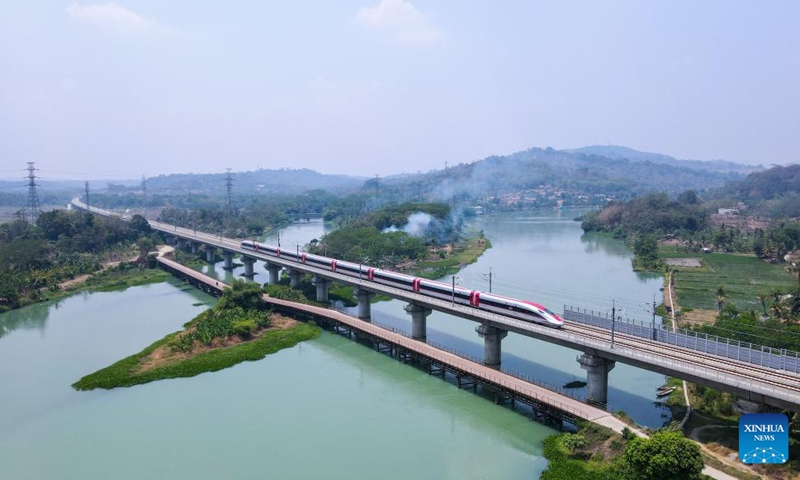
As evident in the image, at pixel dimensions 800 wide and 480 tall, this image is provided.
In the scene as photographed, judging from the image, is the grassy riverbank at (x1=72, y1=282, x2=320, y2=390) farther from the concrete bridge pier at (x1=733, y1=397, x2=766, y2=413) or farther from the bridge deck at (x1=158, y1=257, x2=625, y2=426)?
the concrete bridge pier at (x1=733, y1=397, x2=766, y2=413)

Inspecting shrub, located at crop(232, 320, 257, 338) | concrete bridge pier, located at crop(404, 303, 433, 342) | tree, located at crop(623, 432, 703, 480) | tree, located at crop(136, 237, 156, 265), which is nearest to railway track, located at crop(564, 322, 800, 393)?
tree, located at crop(623, 432, 703, 480)

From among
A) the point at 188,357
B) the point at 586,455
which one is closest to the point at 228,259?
the point at 188,357

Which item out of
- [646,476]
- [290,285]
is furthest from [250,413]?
[290,285]

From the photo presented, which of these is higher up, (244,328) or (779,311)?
(779,311)

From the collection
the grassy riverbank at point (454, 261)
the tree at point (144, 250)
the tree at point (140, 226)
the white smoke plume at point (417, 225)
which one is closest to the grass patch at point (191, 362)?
the grassy riverbank at point (454, 261)

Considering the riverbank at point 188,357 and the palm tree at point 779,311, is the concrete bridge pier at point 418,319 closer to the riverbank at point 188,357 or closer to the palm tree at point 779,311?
the riverbank at point 188,357

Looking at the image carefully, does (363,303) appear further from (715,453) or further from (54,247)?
(54,247)
